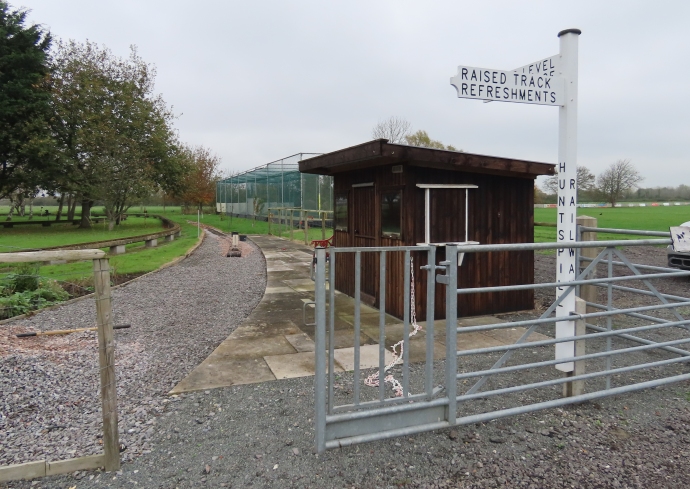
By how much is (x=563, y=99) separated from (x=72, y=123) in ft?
95.6

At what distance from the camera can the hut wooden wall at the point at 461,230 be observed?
266 inches

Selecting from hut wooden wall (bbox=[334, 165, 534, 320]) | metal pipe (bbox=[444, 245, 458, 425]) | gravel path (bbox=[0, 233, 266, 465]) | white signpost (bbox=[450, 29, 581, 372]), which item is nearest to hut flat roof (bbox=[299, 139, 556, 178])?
hut wooden wall (bbox=[334, 165, 534, 320])

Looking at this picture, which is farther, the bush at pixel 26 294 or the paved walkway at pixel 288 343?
the bush at pixel 26 294

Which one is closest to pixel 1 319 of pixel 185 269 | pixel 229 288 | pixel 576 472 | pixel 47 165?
pixel 229 288

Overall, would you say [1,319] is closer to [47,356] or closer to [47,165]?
[47,356]

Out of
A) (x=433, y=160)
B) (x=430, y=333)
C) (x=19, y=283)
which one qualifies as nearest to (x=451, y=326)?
(x=430, y=333)

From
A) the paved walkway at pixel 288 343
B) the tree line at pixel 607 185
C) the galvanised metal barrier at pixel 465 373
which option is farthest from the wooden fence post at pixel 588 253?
the tree line at pixel 607 185

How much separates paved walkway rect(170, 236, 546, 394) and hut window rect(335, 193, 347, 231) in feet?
4.47

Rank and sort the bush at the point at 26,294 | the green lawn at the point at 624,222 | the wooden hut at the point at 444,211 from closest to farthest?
the wooden hut at the point at 444,211, the bush at the point at 26,294, the green lawn at the point at 624,222

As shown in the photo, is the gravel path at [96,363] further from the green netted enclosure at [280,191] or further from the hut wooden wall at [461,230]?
the green netted enclosure at [280,191]

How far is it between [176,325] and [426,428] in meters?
4.47

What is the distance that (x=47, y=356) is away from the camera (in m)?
5.04

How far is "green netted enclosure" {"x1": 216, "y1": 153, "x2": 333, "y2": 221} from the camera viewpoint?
23016 mm

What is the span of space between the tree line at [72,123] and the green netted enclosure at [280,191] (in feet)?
22.7
